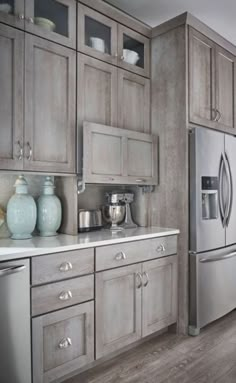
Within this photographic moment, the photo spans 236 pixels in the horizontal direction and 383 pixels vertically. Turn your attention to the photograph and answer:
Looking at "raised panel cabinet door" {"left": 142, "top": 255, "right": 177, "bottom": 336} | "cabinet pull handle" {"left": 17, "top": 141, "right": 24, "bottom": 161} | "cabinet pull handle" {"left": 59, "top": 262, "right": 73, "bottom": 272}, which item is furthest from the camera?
"raised panel cabinet door" {"left": 142, "top": 255, "right": 177, "bottom": 336}

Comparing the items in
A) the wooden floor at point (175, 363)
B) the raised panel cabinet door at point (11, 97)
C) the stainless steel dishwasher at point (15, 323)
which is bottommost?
the wooden floor at point (175, 363)

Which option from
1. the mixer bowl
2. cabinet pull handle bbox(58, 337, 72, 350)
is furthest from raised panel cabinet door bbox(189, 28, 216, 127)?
cabinet pull handle bbox(58, 337, 72, 350)

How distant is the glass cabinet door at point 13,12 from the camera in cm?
187

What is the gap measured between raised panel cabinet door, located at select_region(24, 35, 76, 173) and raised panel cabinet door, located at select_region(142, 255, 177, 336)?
0.98m

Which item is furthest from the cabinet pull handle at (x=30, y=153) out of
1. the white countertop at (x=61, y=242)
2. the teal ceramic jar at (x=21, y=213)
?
the white countertop at (x=61, y=242)

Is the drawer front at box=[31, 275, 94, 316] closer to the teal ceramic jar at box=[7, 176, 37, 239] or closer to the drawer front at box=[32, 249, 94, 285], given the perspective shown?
the drawer front at box=[32, 249, 94, 285]

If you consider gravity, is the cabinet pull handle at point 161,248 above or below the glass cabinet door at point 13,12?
below

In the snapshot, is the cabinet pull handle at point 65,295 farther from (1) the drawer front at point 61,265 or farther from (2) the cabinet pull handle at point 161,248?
(2) the cabinet pull handle at point 161,248

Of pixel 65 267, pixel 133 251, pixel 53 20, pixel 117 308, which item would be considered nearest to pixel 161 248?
pixel 133 251

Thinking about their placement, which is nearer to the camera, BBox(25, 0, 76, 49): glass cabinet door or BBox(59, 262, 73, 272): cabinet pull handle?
BBox(59, 262, 73, 272): cabinet pull handle

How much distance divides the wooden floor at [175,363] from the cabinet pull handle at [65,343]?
0.92 ft

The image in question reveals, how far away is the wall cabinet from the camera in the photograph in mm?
2590

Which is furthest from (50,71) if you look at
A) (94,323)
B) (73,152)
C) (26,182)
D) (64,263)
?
(94,323)

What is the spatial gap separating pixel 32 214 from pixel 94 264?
56 cm
